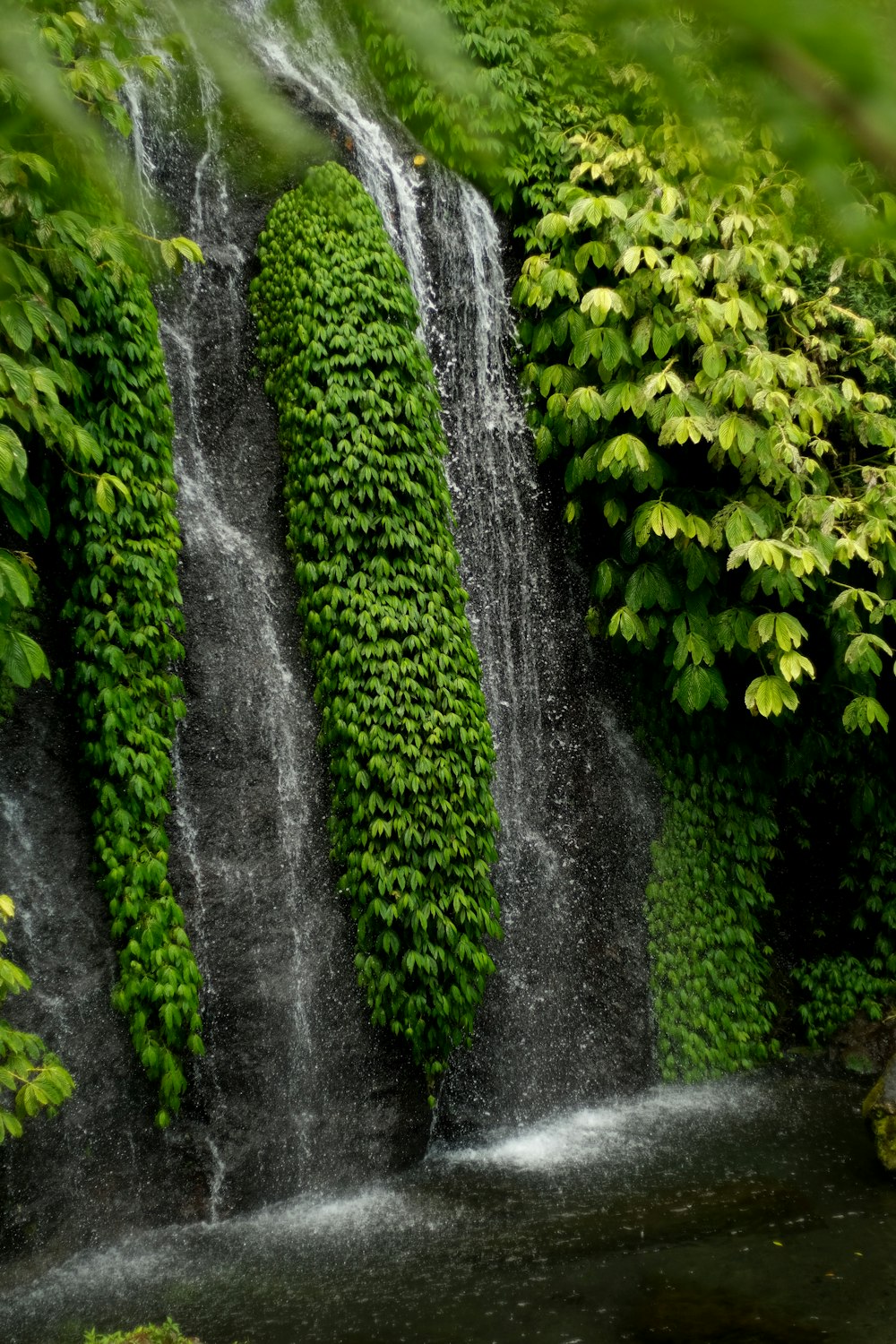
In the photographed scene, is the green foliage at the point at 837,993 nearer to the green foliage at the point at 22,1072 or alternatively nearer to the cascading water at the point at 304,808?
the cascading water at the point at 304,808

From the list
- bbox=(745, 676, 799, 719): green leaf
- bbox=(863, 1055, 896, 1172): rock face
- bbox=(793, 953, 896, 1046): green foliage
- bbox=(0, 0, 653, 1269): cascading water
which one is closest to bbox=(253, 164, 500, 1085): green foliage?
bbox=(0, 0, 653, 1269): cascading water

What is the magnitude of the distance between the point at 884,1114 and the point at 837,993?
1.82 meters

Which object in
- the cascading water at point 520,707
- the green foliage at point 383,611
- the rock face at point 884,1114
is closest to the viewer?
the rock face at point 884,1114

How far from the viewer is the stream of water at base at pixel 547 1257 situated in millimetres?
4117

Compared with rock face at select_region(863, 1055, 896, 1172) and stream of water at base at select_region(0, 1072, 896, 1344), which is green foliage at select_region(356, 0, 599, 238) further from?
stream of water at base at select_region(0, 1072, 896, 1344)

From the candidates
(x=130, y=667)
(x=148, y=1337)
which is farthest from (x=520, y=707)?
(x=148, y=1337)

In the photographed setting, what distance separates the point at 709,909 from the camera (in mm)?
7281

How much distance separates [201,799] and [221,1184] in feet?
6.66

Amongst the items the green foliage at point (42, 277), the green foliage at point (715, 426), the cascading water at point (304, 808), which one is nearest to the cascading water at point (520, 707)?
the cascading water at point (304, 808)

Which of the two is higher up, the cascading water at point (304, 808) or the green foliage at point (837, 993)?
the cascading water at point (304, 808)

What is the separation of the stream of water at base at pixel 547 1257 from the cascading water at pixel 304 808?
34cm

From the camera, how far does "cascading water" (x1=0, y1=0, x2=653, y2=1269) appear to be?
529 centimetres

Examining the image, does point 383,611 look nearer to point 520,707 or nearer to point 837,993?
point 520,707

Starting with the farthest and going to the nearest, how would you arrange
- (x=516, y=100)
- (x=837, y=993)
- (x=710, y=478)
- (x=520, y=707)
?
(x=516, y=100) < (x=837, y=993) < (x=520, y=707) < (x=710, y=478)
